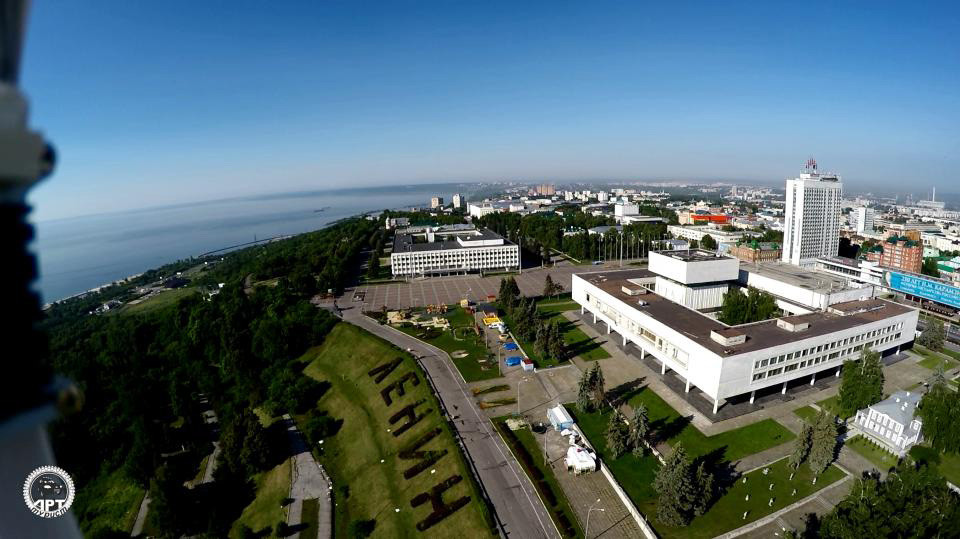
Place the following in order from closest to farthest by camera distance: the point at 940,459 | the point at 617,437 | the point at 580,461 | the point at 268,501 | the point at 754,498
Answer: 1. the point at 754,498
2. the point at 580,461
3. the point at 940,459
4. the point at 617,437
5. the point at 268,501

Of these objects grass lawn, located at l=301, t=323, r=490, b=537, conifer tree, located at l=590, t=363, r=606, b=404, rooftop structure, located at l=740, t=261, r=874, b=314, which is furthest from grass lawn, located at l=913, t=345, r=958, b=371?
grass lawn, located at l=301, t=323, r=490, b=537

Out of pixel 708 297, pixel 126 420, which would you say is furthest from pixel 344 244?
pixel 708 297

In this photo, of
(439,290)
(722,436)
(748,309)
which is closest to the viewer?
(722,436)

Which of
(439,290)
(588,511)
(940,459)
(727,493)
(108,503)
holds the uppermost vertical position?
(439,290)

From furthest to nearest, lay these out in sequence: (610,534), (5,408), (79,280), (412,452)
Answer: (79,280), (412,452), (610,534), (5,408)

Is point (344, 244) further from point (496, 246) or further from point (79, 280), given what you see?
point (79, 280)

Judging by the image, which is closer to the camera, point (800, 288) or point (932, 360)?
point (932, 360)

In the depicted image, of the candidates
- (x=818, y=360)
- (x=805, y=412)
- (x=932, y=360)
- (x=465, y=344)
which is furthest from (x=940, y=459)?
(x=465, y=344)

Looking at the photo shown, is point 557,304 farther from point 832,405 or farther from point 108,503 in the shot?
point 108,503
